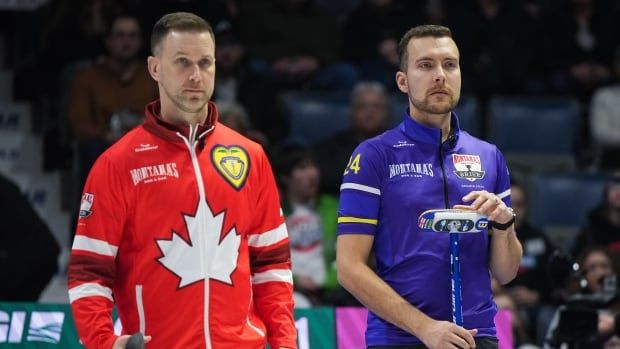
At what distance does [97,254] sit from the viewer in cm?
454

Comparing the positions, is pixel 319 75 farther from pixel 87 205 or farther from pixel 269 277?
pixel 87 205

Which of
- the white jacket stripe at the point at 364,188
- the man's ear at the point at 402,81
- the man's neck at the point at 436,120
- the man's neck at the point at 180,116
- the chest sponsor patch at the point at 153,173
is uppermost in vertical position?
the man's ear at the point at 402,81

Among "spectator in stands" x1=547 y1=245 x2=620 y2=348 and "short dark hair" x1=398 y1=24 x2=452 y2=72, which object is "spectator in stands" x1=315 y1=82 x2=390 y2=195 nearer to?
"spectator in stands" x1=547 y1=245 x2=620 y2=348

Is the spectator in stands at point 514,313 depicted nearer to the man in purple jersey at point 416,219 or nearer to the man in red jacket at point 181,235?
the man in purple jersey at point 416,219

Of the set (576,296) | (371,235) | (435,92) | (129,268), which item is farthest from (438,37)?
(576,296)

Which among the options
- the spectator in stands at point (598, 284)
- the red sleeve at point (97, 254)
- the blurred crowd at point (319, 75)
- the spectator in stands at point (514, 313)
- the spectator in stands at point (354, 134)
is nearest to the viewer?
the red sleeve at point (97, 254)

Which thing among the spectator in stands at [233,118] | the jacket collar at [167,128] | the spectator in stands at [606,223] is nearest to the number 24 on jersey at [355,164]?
the jacket collar at [167,128]

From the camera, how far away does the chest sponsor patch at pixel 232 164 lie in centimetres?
471

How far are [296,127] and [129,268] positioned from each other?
20.3 ft

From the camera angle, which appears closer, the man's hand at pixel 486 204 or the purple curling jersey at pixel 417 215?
the man's hand at pixel 486 204

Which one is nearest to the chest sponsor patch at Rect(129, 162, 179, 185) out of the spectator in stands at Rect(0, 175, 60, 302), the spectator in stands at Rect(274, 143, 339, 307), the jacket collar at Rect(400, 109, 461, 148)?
the jacket collar at Rect(400, 109, 461, 148)

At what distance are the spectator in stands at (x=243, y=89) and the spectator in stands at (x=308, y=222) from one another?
132 centimetres

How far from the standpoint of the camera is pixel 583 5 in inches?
467

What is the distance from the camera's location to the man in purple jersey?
16.1 feet
